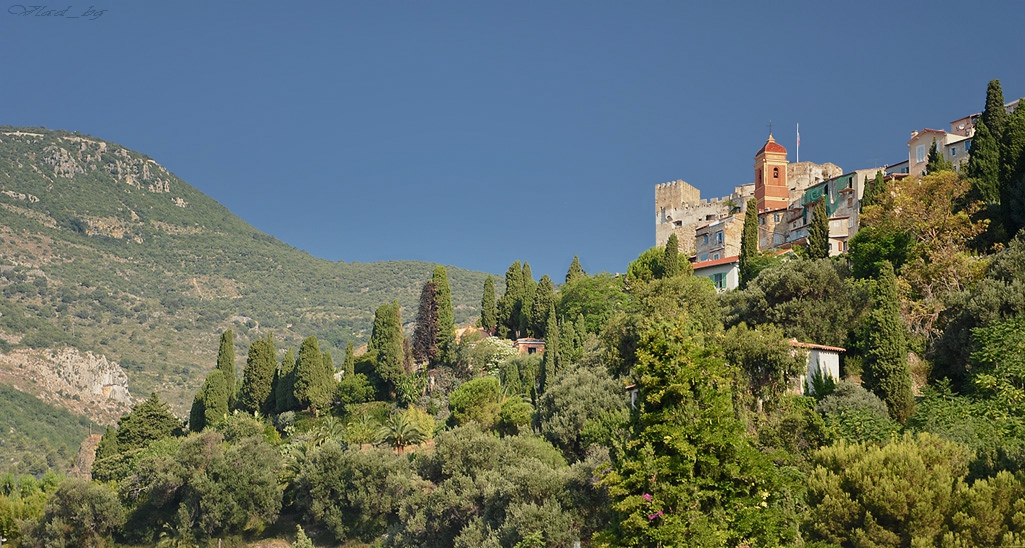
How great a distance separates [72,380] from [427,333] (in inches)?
3362

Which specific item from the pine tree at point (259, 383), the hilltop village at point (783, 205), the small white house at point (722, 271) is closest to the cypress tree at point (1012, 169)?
the hilltop village at point (783, 205)

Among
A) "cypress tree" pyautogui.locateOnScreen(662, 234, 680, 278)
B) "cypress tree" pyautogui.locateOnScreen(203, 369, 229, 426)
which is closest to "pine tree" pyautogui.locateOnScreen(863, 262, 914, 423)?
"cypress tree" pyautogui.locateOnScreen(662, 234, 680, 278)

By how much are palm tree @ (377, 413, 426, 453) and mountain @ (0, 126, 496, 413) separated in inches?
3570

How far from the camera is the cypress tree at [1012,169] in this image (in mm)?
37219

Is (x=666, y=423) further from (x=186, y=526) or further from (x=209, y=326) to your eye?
(x=209, y=326)

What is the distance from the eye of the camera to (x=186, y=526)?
46.4 meters

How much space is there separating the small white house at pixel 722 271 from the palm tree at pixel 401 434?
60.9 feet

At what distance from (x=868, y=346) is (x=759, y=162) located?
4579cm

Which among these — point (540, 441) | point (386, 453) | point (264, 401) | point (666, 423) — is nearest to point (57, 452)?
point (264, 401)

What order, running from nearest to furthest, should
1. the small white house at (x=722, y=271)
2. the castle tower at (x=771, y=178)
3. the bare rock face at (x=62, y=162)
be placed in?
the small white house at (x=722, y=271)
the castle tower at (x=771, y=178)
the bare rock face at (x=62, y=162)

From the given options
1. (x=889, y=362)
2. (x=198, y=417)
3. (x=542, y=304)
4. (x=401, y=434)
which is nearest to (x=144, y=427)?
(x=198, y=417)

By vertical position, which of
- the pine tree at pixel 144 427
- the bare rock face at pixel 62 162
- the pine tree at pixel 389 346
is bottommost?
the pine tree at pixel 144 427

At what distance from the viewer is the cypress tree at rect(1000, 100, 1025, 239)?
3722 centimetres

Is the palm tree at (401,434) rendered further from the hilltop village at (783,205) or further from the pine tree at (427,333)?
the hilltop village at (783,205)
